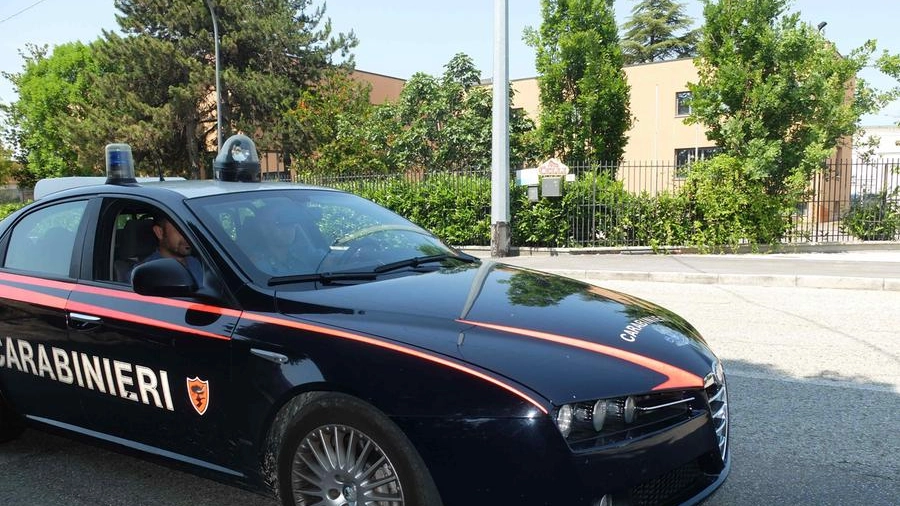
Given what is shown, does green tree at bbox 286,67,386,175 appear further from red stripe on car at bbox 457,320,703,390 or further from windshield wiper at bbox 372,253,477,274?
red stripe on car at bbox 457,320,703,390

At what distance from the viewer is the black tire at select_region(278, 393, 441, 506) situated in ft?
6.96

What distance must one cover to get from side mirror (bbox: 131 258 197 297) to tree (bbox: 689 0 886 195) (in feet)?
47.5

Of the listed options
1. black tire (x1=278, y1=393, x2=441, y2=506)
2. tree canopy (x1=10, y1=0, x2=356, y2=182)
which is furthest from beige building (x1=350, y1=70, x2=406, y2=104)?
black tire (x1=278, y1=393, x2=441, y2=506)

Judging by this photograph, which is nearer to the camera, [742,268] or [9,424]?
[9,424]

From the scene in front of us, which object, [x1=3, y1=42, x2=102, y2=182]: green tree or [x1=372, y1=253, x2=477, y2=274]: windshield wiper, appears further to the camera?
[x1=3, y1=42, x2=102, y2=182]: green tree

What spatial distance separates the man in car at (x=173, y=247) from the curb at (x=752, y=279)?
915 centimetres

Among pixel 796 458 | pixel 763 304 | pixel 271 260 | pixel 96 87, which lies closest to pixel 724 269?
pixel 763 304

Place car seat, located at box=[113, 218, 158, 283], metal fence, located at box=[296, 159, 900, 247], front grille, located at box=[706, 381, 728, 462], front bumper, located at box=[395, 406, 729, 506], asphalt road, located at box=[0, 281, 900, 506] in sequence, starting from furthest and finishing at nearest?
metal fence, located at box=[296, 159, 900, 247] < car seat, located at box=[113, 218, 158, 283] < asphalt road, located at box=[0, 281, 900, 506] < front grille, located at box=[706, 381, 728, 462] < front bumper, located at box=[395, 406, 729, 506]

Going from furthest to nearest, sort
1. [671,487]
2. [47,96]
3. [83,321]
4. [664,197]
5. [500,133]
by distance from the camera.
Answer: [47,96], [664,197], [500,133], [83,321], [671,487]

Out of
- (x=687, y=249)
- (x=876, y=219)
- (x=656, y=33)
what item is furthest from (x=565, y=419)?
(x=656, y=33)

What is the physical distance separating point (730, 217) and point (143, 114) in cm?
2400

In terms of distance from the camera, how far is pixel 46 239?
3518mm

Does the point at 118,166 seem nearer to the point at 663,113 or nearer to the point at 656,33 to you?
the point at 663,113

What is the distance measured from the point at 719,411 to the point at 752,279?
871cm
